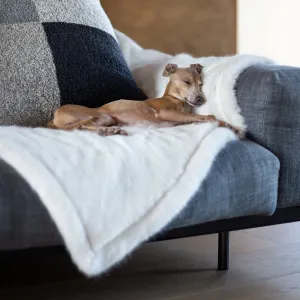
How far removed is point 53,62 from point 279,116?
2.08ft

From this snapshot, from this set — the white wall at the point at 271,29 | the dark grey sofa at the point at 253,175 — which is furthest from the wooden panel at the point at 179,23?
the dark grey sofa at the point at 253,175

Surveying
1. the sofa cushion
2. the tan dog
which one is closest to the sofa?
the sofa cushion

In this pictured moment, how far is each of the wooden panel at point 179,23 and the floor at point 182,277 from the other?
961mm

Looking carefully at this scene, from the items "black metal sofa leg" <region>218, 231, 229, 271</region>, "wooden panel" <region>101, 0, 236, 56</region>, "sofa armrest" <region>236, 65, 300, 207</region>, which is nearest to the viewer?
"sofa armrest" <region>236, 65, 300, 207</region>

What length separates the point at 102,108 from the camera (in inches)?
51.6

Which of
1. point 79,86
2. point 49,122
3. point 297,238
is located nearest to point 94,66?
point 79,86

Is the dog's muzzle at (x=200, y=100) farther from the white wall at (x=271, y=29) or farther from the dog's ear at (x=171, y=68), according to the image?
the white wall at (x=271, y=29)

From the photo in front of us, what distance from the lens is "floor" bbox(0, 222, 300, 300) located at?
128 centimetres

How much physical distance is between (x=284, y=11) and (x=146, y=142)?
162cm

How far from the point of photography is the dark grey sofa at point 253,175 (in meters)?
0.95

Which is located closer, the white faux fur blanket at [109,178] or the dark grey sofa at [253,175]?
the white faux fur blanket at [109,178]

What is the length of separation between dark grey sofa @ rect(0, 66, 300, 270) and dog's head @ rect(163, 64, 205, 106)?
0.17 metres

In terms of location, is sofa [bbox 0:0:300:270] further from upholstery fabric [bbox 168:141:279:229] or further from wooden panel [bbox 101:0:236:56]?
wooden panel [bbox 101:0:236:56]

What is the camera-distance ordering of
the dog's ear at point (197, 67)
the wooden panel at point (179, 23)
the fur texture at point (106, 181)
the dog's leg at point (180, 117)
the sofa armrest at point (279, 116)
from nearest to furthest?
the fur texture at point (106, 181) → the sofa armrest at point (279, 116) → the dog's leg at point (180, 117) → the dog's ear at point (197, 67) → the wooden panel at point (179, 23)
